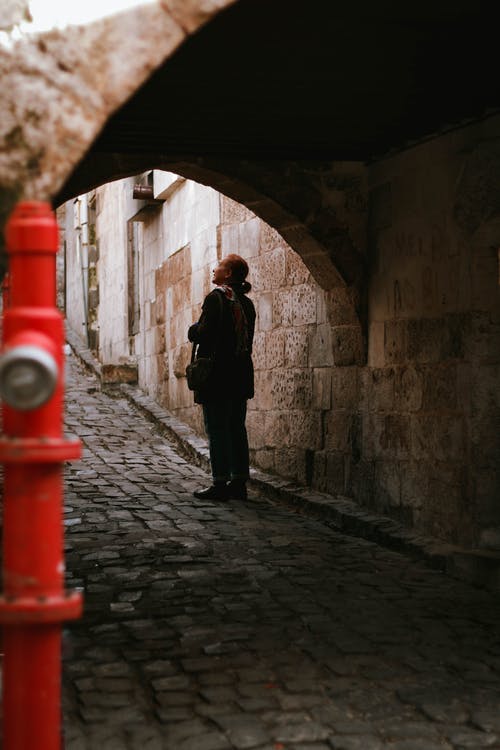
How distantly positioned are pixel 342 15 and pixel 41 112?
7.25 feet

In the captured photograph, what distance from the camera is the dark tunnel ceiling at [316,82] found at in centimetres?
436

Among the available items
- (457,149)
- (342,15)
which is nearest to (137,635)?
(342,15)

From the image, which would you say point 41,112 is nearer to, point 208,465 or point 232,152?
point 232,152

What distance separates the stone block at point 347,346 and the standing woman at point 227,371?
23.3 inches

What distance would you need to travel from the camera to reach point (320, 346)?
7711 mm

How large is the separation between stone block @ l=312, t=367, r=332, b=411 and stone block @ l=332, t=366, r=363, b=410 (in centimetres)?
7

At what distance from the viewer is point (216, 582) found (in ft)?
16.6

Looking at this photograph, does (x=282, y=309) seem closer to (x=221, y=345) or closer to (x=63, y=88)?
(x=221, y=345)

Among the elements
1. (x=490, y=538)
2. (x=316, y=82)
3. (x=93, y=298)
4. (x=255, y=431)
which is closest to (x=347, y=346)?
(x=255, y=431)

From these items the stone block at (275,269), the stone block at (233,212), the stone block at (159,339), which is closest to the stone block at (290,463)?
the stone block at (275,269)

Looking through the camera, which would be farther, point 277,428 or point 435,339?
point 277,428

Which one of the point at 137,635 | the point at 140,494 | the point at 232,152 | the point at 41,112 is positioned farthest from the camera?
the point at 140,494

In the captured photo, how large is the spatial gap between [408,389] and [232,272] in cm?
172

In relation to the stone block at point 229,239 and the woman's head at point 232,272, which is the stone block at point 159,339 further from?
the woman's head at point 232,272
